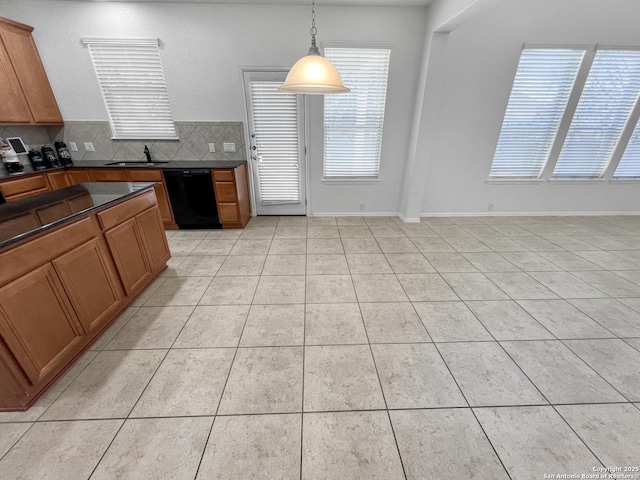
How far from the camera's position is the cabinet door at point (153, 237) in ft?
7.79

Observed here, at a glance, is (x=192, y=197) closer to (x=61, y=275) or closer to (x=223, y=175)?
(x=223, y=175)

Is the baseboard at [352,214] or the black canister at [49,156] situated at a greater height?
the black canister at [49,156]

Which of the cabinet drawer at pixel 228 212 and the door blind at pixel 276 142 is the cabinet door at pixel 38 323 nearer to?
the cabinet drawer at pixel 228 212

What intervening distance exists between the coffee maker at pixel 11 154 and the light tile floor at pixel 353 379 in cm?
246

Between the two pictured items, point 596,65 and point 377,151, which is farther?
point 377,151

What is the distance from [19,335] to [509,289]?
356cm

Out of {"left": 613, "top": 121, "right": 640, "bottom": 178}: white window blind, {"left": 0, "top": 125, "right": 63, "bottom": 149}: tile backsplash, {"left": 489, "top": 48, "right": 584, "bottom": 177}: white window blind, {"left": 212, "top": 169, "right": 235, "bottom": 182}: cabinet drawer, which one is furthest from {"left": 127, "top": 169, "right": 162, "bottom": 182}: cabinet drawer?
{"left": 613, "top": 121, "right": 640, "bottom": 178}: white window blind

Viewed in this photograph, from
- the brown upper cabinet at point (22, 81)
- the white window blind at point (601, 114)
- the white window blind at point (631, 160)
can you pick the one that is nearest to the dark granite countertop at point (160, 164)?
the brown upper cabinet at point (22, 81)

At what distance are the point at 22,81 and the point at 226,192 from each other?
2.74 metres

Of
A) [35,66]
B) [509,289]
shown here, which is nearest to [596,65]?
[509,289]

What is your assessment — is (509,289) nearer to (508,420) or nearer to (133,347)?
(508,420)

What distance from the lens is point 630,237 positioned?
3.59 meters

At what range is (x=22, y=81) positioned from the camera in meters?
3.21

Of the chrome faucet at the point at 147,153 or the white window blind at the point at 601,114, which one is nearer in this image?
the white window blind at the point at 601,114
